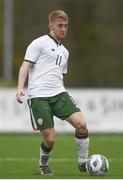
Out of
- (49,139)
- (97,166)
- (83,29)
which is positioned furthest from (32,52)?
(83,29)

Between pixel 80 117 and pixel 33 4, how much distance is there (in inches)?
1503

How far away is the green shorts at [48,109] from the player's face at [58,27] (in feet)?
2.80

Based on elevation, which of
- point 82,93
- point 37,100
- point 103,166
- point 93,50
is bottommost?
point 93,50

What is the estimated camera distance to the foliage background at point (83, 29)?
163 ft

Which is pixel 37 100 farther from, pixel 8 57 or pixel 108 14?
pixel 108 14

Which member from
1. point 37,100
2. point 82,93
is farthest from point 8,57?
point 37,100

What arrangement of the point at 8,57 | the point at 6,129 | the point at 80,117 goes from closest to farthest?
the point at 80,117 → the point at 6,129 → the point at 8,57

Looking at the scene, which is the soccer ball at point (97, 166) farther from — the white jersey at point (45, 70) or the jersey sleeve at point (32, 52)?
the jersey sleeve at point (32, 52)

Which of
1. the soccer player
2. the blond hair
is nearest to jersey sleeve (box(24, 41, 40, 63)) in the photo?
the soccer player

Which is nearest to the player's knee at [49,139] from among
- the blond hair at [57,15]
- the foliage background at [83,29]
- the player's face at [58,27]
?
the player's face at [58,27]

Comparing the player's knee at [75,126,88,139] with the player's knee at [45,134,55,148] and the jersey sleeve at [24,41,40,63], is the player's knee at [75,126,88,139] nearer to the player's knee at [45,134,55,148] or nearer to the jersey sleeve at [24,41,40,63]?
the player's knee at [45,134,55,148]

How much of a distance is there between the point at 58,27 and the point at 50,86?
869 millimetres

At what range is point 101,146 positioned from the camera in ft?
69.8

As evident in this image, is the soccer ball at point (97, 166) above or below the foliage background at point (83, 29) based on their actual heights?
above
